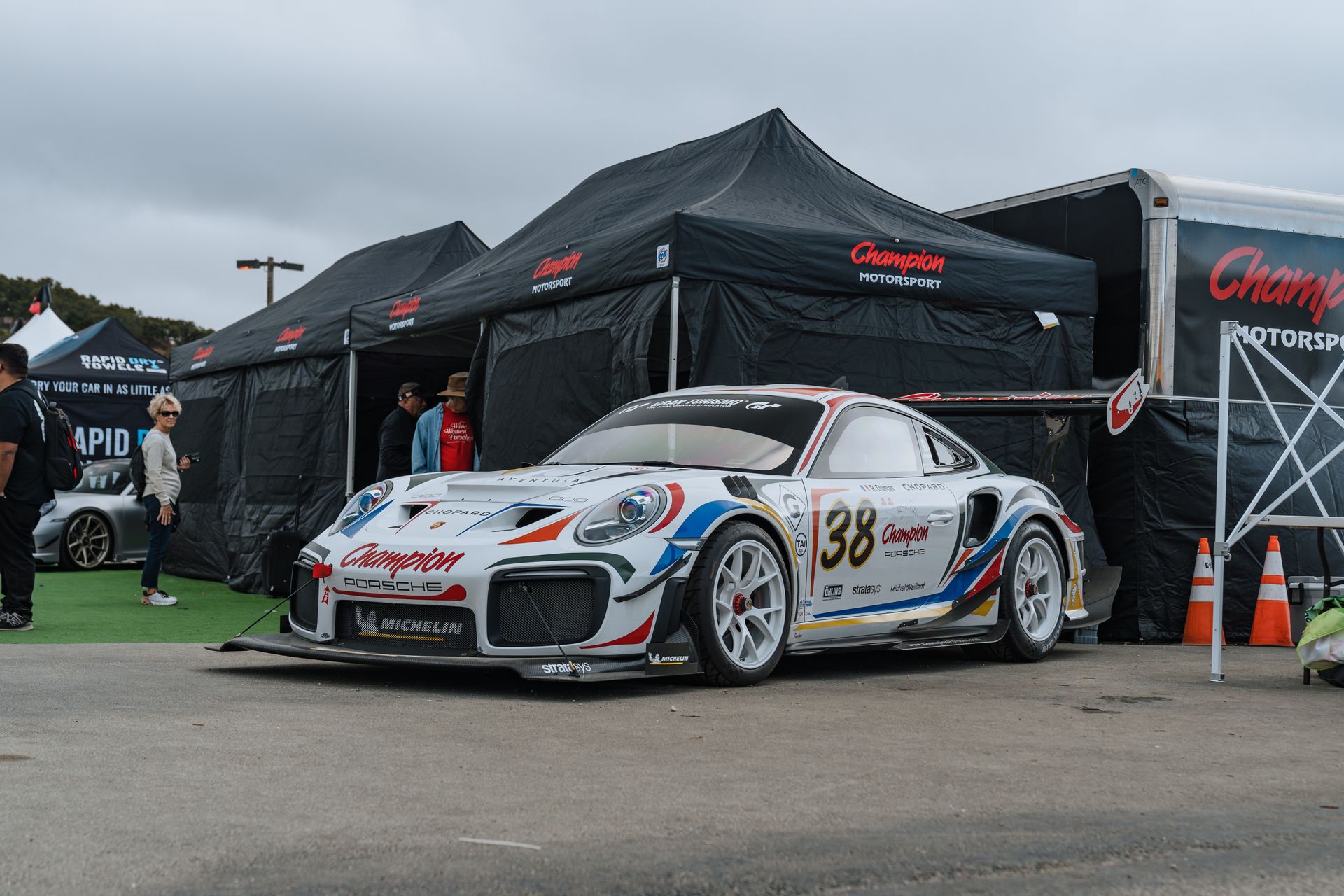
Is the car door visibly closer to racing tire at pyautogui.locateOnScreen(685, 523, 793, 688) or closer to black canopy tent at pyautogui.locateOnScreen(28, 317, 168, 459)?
racing tire at pyautogui.locateOnScreen(685, 523, 793, 688)

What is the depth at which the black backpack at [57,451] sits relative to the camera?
8703 millimetres

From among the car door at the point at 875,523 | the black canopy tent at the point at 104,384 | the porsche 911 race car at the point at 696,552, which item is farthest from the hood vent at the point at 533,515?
the black canopy tent at the point at 104,384

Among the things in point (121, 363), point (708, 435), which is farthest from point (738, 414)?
point (121, 363)

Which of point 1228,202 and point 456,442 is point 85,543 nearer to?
point 456,442

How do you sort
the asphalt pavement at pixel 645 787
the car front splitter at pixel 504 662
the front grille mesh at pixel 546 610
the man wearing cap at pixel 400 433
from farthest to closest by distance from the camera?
the man wearing cap at pixel 400 433 < the front grille mesh at pixel 546 610 < the car front splitter at pixel 504 662 < the asphalt pavement at pixel 645 787

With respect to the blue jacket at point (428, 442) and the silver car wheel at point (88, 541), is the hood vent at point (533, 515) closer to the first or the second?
the blue jacket at point (428, 442)

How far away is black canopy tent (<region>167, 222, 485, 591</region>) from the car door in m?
6.77

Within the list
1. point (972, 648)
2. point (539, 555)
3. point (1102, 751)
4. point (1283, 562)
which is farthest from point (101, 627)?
point (1283, 562)

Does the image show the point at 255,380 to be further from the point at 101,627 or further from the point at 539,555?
the point at 539,555

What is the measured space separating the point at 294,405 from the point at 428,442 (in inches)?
101

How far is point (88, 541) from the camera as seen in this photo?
1633cm

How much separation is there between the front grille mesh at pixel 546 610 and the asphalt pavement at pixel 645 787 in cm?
26

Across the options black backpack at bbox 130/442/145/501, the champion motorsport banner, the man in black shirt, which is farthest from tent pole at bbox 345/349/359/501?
the champion motorsport banner

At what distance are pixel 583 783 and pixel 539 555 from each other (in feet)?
6.73
